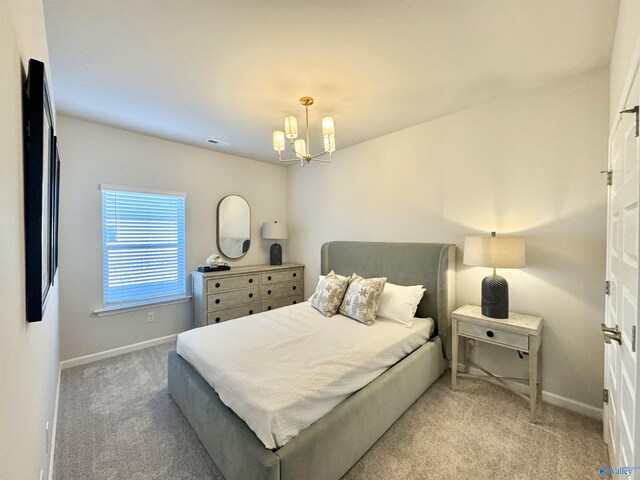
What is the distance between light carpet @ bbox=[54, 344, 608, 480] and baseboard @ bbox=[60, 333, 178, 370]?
0.47 m

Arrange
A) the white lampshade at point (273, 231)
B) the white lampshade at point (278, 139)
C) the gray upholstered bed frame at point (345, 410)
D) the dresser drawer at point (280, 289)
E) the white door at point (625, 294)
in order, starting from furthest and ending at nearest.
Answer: the white lampshade at point (273, 231)
the dresser drawer at point (280, 289)
the white lampshade at point (278, 139)
the gray upholstered bed frame at point (345, 410)
the white door at point (625, 294)

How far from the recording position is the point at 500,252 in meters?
2.18

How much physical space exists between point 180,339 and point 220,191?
7.95 ft

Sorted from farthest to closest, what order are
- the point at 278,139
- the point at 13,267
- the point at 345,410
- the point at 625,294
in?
the point at 278,139
the point at 345,410
the point at 625,294
the point at 13,267

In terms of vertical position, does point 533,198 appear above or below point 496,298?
above

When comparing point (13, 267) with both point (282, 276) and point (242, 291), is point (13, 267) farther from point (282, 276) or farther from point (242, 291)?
point (282, 276)

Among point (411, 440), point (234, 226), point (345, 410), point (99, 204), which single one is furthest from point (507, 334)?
point (99, 204)

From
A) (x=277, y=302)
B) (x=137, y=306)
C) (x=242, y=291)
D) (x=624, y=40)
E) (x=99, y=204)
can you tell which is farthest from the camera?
(x=277, y=302)

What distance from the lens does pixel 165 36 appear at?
5.69 ft

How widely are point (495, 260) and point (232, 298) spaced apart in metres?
3.04

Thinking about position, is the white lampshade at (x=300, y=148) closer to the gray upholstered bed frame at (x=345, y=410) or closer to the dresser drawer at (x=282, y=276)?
the gray upholstered bed frame at (x=345, y=410)

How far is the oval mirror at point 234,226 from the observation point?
13.4ft

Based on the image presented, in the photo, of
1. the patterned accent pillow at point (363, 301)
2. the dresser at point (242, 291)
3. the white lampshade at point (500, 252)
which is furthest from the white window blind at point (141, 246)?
the white lampshade at point (500, 252)

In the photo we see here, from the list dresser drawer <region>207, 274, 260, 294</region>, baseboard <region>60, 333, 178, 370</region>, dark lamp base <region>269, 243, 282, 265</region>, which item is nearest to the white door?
dresser drawer <region>207, 274, 260, 294</region>
